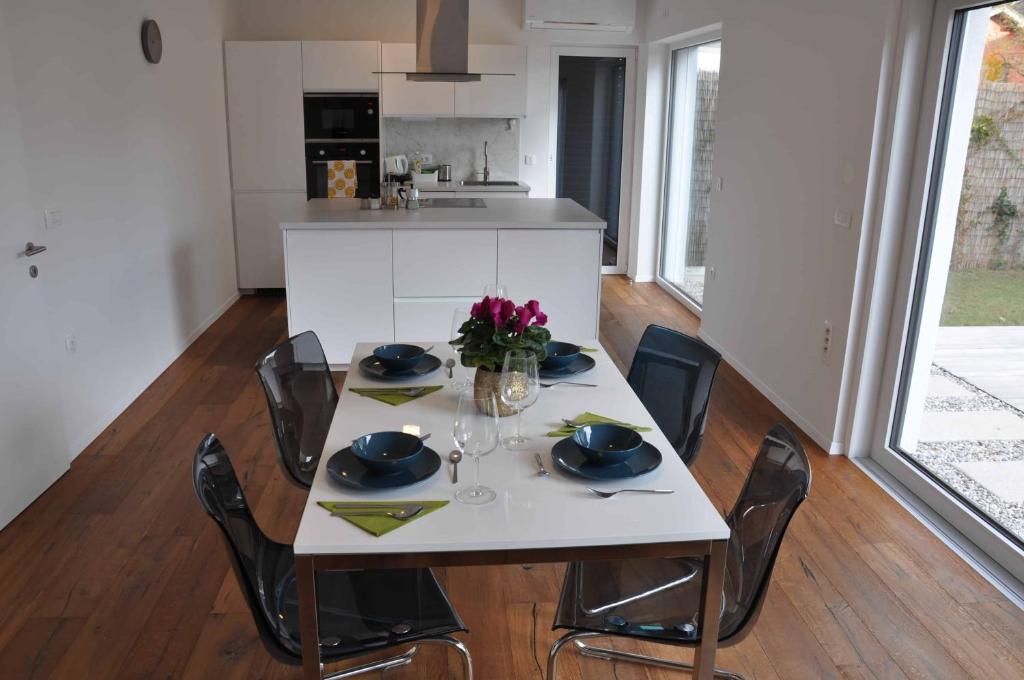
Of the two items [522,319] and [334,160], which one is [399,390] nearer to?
[522,319]

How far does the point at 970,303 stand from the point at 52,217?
386 cm

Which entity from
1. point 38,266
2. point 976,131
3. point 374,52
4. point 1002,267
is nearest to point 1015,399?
point 1002,267

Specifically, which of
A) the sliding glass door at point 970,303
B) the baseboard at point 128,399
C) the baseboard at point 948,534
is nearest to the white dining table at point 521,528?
the baseboard at point 948,534

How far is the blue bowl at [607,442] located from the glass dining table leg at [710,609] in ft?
1.09

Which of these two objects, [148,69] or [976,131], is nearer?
[976,131]

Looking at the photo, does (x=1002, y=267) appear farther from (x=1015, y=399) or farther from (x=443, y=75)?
(x=443, y=75)

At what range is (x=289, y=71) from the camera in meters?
6.68

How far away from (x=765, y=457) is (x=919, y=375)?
1946mm

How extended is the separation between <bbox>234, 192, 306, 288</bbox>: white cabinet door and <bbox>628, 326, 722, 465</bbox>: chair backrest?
4.50 meters

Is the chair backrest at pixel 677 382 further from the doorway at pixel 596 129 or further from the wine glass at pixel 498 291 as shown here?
the doorway at pixel 596 129

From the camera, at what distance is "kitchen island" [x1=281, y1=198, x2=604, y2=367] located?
4.87 m

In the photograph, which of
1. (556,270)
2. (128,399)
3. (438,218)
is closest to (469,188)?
(438,218)

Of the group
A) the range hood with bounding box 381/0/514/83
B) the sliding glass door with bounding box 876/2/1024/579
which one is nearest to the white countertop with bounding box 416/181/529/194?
the range hood with bounding box 381/0/514/83

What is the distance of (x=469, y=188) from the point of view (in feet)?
23.6
